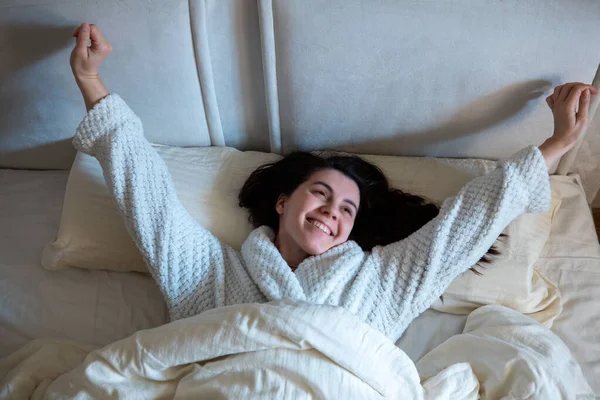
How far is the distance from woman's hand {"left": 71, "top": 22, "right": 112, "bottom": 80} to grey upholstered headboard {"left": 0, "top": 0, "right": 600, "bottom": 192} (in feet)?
0.16

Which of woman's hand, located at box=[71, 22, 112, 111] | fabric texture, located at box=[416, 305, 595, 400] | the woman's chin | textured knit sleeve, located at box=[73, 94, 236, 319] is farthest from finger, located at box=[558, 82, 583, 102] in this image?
woman's hand, located at box=[71, 22, 112, 111]

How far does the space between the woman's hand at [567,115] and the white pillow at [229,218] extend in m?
0.17

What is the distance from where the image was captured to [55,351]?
3.38ft

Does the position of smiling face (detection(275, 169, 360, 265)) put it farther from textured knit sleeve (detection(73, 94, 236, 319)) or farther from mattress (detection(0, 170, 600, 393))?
mattress (detection(0, 170, 600, 393))

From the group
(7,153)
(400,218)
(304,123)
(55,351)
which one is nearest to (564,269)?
(400,218)

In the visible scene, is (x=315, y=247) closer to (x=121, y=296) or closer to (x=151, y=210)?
(x=151, y=210)

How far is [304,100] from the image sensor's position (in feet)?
4.02

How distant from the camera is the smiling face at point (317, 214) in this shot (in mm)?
1085

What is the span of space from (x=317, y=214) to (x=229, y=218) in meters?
0.24

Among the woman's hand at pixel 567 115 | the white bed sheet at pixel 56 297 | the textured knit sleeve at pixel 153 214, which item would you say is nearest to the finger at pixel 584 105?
the woman's hand at pixel 567 115

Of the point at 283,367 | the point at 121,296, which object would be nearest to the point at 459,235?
the point at 283,367

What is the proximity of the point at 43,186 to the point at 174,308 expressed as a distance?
0.57 metres

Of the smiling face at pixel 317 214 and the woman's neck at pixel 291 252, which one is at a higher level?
the smiling face at pixel 317 214

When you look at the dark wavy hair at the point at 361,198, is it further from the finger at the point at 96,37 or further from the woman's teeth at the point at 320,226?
the finger at the point at 96,37
